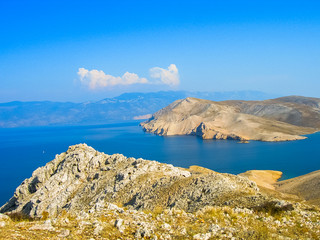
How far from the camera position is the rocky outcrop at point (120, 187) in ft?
57.5

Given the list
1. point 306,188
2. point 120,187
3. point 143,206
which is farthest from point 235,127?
point 143,206

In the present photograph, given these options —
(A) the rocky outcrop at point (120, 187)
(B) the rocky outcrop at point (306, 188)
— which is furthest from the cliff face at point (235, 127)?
(A) the rocky outcrop at point (120, 187)

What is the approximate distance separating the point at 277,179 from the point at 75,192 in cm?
4711

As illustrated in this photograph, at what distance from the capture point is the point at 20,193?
107 ft

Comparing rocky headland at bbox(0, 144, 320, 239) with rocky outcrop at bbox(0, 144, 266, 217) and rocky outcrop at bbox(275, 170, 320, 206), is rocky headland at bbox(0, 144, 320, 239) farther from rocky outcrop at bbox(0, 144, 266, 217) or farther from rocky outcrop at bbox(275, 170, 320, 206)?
rocky outcrop at bbox(275, 170, 320, 206)

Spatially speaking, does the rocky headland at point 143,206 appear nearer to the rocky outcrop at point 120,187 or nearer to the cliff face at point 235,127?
the rocky outcrop at point 120,187

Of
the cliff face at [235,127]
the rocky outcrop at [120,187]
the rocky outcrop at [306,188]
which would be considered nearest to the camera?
the rocky outcrop at [120,187]

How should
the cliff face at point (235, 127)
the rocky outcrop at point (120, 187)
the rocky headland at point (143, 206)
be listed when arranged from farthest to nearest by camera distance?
1. the cliff face at point (235, 127)
2. the rocky outcrop at point (120, 187)
3. the rocky headland at point (143, 206)

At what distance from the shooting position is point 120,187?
24.5m

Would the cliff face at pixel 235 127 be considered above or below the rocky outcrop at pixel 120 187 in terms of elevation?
below

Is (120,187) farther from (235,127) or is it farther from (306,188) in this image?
(235,127)

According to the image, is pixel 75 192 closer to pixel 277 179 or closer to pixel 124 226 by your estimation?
pixel 124 226

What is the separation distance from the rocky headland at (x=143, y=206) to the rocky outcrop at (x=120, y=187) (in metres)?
0.08

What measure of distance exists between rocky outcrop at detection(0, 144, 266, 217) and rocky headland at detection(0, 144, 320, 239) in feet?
0.25
